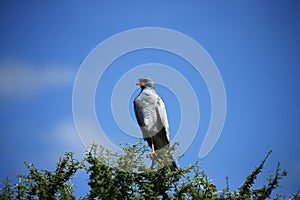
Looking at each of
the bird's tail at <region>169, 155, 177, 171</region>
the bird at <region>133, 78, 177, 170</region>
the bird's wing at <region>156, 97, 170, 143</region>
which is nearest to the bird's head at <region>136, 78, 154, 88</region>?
the bird at <region>133, 78, 177, 170</region>

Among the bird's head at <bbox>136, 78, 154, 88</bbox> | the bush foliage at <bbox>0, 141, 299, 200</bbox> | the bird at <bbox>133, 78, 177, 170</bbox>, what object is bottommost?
the bush foliage at <bbox>0, 141, 299, 200</bbox>

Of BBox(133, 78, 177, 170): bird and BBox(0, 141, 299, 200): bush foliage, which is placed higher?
BBox(133, 78, 177, 170): bird

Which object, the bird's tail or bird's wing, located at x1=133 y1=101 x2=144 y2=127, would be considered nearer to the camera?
the bird's tail

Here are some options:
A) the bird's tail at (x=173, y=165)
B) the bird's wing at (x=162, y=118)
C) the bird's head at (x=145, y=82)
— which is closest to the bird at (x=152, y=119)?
the bird's wing at (x=162, y=118)

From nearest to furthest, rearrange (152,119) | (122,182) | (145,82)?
(122,182)
(152,119)
(145,82)

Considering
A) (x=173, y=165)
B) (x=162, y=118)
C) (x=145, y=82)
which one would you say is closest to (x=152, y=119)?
(x=162, y=118)

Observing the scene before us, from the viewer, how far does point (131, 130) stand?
26.6ft

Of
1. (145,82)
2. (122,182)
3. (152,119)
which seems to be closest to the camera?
(122,182)

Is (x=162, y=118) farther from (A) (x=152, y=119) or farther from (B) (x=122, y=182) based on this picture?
(B) (x=122, y=182)

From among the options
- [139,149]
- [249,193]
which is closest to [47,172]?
[139,149]

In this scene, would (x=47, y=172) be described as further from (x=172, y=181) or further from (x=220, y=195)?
(x=220, y=195)

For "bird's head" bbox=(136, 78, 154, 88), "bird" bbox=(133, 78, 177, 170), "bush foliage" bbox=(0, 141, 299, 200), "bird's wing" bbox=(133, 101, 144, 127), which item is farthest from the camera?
"bird's head" bbox=(136, 78, 154, 88)

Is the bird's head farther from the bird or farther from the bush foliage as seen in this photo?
the bush foliage

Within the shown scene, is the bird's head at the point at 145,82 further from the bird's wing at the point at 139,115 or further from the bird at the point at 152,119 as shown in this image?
the bird's wing at the point at 139,115
